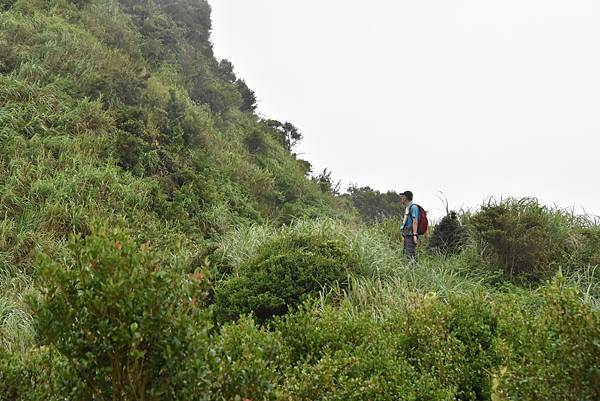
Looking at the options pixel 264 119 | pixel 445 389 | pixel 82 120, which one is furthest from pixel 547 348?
pixel 264 119

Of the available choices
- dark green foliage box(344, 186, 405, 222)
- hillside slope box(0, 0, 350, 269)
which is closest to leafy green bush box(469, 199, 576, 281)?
hillside slope box(0, 0, 350, 269)

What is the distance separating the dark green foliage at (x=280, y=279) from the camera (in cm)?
614

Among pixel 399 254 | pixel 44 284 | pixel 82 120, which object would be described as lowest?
pixel 44 284

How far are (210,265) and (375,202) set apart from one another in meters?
18.8

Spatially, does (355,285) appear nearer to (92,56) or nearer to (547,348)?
(547,348)

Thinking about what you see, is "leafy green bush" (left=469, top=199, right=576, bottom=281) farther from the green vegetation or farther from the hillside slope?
the hillside slope

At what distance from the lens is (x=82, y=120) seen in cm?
1211

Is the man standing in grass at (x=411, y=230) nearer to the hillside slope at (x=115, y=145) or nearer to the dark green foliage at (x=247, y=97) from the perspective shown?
the hillside slope at (x=115, y=145)

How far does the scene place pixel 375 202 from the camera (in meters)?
26.0

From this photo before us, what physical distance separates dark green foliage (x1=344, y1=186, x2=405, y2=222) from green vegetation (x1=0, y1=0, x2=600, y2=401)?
4053 mm

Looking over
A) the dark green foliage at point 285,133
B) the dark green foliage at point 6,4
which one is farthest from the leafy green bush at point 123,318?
the dark green foliage at point 285,133

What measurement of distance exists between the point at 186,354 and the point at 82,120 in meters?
11.0

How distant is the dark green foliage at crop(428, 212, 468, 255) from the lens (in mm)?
9125

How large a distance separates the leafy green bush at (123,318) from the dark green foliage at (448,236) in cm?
733
